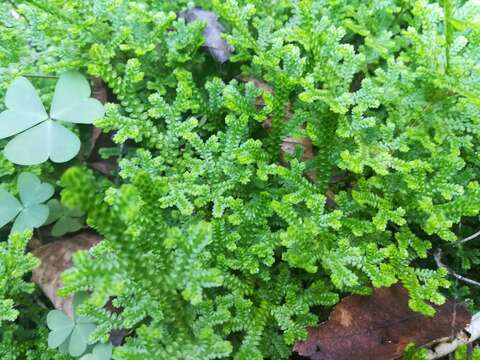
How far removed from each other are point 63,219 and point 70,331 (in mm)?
580

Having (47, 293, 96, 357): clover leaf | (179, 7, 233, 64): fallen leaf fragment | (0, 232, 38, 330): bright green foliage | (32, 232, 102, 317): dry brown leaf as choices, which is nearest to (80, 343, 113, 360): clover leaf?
(47, 293, 96, 357): clover leaf

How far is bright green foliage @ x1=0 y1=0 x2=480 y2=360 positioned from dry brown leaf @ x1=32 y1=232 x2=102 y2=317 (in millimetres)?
247

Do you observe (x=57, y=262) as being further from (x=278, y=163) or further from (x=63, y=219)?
(x=278, y=163)

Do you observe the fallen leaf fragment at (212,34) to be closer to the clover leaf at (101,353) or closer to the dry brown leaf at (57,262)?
the dry brown leaf at (57,262)

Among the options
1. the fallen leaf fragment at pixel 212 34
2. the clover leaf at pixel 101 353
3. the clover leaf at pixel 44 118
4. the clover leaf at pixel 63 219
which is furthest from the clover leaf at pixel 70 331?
the fallen leaf fragment at pixel 212 34

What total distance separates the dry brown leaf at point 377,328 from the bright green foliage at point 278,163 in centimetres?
7

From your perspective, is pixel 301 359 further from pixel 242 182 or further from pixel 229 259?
pixel 242 182

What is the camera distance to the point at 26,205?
7.00ft

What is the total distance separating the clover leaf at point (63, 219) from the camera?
2205 mm

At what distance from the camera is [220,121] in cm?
217

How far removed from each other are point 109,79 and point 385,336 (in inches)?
63.8

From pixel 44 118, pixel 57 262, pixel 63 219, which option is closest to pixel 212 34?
pixel 44 118

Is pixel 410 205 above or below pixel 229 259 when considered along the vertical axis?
above

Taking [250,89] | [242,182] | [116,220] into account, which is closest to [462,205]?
[242,182]
